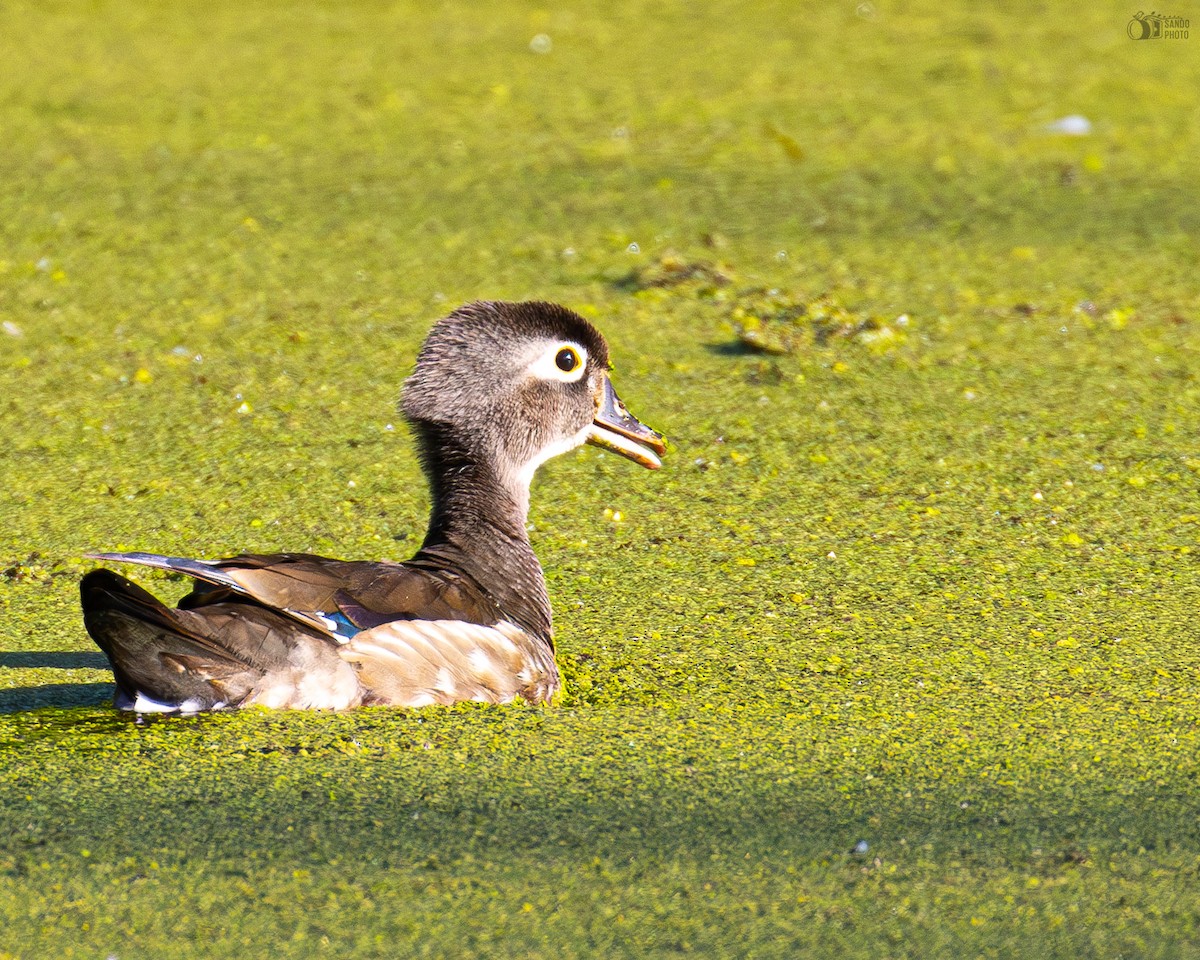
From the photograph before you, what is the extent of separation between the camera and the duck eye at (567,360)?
14.5ft

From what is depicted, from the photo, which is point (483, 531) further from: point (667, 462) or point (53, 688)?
point (667, 462)

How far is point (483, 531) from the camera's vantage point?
4199 mm

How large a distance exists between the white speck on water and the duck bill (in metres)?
4.79

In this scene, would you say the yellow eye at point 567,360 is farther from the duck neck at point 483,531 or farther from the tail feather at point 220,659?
the tail feather at point 220,659

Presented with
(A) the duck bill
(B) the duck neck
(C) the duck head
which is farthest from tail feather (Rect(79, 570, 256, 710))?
(A) the duck bill

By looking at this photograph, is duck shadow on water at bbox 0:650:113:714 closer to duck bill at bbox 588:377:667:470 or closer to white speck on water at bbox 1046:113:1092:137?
duck bill at bbox 588:377:667:470

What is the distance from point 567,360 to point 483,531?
1.68 ft

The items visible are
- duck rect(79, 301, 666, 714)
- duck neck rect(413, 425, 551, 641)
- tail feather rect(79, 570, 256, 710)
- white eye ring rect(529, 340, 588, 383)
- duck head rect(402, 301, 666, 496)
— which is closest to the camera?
tail feather rect(79, 570, 256, 710)

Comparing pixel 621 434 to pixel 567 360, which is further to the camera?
pixel 621 434

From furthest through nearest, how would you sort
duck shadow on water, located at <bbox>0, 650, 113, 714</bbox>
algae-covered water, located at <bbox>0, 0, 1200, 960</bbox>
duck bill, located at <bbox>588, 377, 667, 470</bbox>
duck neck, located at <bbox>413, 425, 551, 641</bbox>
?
duck bill, located at <bbox>588, 377, 667, 470</bbox>
duck neck, located at <bbox>413, 425, 551, 641</bbox>
duck shadow on water, located at <bbox>0, 650, 113, 714</bbox>
algae-covered water, located at <bbox>0, 0, 1200, 960</bbox>

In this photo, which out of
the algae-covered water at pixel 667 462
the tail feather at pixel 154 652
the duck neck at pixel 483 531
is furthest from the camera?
the duck neck at pixel 483 531

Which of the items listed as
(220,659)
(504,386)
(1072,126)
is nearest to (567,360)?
(504,386)

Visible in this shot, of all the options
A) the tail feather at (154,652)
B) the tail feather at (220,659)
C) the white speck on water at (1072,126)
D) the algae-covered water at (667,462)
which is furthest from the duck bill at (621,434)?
the white speck on water at (1072,126)

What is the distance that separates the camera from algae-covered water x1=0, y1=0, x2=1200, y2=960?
320 centimetres
